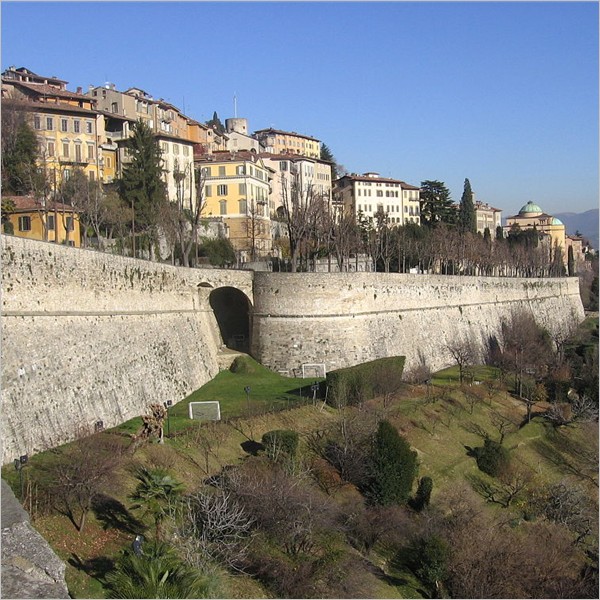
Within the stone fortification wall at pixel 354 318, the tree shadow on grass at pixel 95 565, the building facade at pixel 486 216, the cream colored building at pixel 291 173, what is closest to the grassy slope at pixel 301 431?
the tree shadow on grass at pixel 95 565

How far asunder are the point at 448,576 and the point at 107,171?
48.9m

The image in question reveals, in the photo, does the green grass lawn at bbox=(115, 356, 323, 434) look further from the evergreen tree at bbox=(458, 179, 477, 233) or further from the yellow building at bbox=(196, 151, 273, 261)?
the evergreen tree at bbox=(458, 179, 477, 233)

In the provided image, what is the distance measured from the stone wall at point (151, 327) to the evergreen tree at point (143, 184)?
1556 cm

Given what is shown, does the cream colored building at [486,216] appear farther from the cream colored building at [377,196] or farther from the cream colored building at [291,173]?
the cream colored building at [291,173]

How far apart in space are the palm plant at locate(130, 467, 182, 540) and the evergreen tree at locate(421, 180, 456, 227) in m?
73.5

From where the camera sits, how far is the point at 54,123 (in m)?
58.8

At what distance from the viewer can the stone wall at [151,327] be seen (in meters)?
20.2

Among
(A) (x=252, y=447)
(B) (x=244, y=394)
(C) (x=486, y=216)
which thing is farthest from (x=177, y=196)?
(C) (x=486, y=216)

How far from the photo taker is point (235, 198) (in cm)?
6862

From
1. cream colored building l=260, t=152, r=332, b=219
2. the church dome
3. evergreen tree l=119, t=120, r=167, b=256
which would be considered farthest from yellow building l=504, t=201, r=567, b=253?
evergreen tree l=119, t=120, r=167, b=256

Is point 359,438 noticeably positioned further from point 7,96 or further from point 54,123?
point 7,96

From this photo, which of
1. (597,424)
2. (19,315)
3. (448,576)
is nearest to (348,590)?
(448,576)

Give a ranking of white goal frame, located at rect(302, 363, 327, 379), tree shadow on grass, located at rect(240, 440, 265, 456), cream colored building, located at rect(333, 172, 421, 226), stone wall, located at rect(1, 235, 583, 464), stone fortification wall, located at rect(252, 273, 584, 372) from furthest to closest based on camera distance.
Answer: cream colored building, located at rect(333, 172, 421, 226) → stone fortification wall, located at rect(252, 273, 584, 372) → white goal frame, located at rect(302, 363, 327, 379) → tree shadow on grass, located at rect(240, 440, 265, 456) → stone wall, located at rect(1, 235, 583, 464)

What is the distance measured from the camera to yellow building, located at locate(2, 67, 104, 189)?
5712 centimetres
